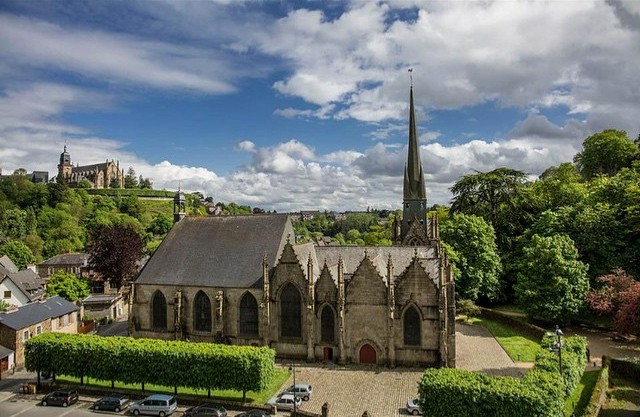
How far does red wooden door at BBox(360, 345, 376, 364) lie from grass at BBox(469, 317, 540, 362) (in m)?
13.1

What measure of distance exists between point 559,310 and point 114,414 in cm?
4333

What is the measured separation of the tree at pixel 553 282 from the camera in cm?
4647

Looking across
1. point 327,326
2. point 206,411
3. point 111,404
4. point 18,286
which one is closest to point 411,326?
point 327,326

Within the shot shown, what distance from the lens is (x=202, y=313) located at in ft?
144

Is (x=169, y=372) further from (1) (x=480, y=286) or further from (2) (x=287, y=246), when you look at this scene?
(1) (x=480, y=286)

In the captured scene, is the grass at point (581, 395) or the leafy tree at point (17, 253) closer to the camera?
the grass at point (581, 395)

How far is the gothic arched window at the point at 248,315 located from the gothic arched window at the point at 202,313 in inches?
146

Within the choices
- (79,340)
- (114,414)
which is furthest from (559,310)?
(79,340)

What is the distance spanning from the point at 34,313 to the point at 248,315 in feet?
78.3

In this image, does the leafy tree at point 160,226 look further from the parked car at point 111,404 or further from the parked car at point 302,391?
the parked car at point 302,391

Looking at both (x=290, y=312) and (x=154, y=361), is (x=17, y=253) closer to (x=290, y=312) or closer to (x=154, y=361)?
(x=154, y=361)

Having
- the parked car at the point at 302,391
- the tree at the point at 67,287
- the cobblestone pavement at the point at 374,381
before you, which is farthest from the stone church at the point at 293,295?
the tree at the point at 67,287

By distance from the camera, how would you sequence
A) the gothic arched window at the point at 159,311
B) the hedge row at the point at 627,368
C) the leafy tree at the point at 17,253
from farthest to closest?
1. the leafy tree at the point at 17,253
2. the gothic arched window at the point at 159,311
3. the hedge row at the point at 627,368

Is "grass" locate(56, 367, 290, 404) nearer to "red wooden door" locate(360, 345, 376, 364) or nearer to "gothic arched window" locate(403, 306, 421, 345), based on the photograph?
"red wooden door" locate(360, 345, 376, 364)
